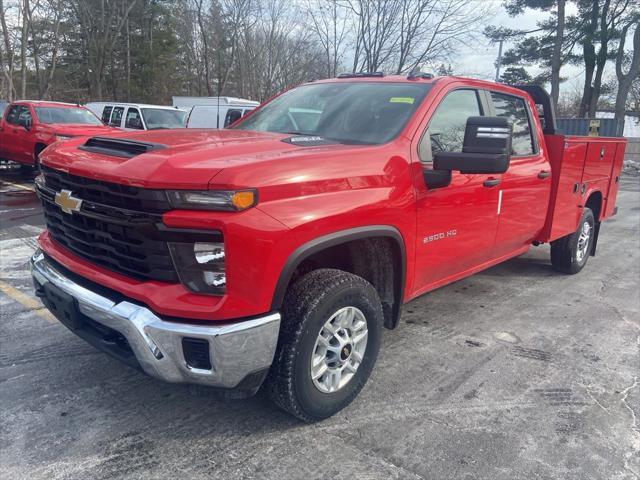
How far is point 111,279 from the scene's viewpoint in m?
2.66

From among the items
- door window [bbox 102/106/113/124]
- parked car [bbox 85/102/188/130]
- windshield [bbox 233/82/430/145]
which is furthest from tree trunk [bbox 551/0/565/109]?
windshield [bbox 233/82/430/145]

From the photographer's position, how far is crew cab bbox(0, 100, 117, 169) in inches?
441

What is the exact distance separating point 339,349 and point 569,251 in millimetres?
4120

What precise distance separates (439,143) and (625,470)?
2171mm

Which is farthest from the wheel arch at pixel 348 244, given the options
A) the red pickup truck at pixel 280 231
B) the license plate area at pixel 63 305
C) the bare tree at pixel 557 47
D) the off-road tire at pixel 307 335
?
the bare tree at pixel 557 47

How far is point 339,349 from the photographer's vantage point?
2953mm

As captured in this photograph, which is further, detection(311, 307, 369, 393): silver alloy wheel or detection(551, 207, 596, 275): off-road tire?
detection(551, 207, 596, 275): off-road tire

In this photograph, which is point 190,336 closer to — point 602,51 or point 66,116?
point 66,116

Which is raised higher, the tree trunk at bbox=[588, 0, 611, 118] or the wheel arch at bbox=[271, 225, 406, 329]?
the tree trunk at bbox=[588, 0, 611, 118]

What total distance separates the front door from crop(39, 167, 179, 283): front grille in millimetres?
1658

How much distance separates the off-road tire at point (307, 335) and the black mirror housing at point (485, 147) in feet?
3.14

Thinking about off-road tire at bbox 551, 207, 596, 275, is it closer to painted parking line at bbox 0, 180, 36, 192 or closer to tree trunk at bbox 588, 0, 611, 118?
painted parking line at bbox 0, 180, 36, 192

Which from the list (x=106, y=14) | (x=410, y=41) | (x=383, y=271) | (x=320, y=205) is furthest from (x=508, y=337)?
(x=106, y=14)

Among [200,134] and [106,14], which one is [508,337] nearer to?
[200,134]
